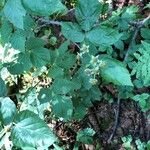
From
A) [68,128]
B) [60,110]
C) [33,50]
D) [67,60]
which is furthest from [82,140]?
[33,50]

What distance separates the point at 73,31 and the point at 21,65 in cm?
34

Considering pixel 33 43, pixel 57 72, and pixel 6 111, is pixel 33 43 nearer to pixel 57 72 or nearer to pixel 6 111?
pixel 57 72

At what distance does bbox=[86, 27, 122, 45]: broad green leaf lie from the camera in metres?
1.61

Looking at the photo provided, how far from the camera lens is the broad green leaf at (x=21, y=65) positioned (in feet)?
5.68

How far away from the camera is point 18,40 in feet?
5.12

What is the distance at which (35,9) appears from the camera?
3.95 ft

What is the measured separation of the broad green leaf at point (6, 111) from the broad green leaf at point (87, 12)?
0.52 metres

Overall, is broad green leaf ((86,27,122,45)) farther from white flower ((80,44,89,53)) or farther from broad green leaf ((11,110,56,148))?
broad green leaf ((11,110,56,148))

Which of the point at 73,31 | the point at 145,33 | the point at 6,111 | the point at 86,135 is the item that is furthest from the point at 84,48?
the point at 86,135

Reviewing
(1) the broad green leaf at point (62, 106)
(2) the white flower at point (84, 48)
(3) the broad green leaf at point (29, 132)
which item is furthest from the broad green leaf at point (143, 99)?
(3) the broad green leaf at point (29, 132)

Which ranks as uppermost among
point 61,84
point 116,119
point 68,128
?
point 61,84

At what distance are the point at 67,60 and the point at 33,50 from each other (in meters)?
0.22

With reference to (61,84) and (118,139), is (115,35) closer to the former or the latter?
(61,84)

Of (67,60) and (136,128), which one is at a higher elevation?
(67,60)
